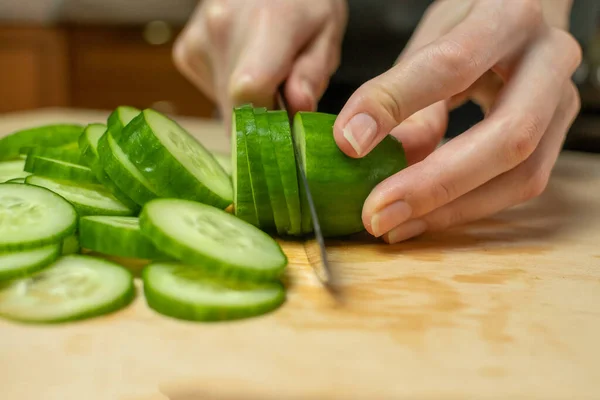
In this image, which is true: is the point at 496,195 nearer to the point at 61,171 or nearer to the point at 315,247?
the point at 315,247

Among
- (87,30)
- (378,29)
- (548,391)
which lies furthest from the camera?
(87,30)

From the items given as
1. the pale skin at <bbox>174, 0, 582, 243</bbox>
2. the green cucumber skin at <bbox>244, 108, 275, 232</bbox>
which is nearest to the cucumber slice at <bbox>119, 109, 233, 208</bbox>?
the green cucumber skin at <bbox>244, 108, 275, 232</bbox>

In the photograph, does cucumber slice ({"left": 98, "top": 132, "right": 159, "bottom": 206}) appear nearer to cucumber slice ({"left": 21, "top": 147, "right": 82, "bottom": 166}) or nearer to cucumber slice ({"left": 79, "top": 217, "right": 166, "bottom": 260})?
cucumber slice ({"left": 79, "top": 217, "right": 166, "bottom": 260})

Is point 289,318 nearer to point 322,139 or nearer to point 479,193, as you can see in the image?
point 322,139

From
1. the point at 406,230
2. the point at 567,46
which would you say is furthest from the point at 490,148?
the point at 567,46

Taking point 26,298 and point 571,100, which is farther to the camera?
point 571,100

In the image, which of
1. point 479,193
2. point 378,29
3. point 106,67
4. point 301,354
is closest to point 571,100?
point 479,193
